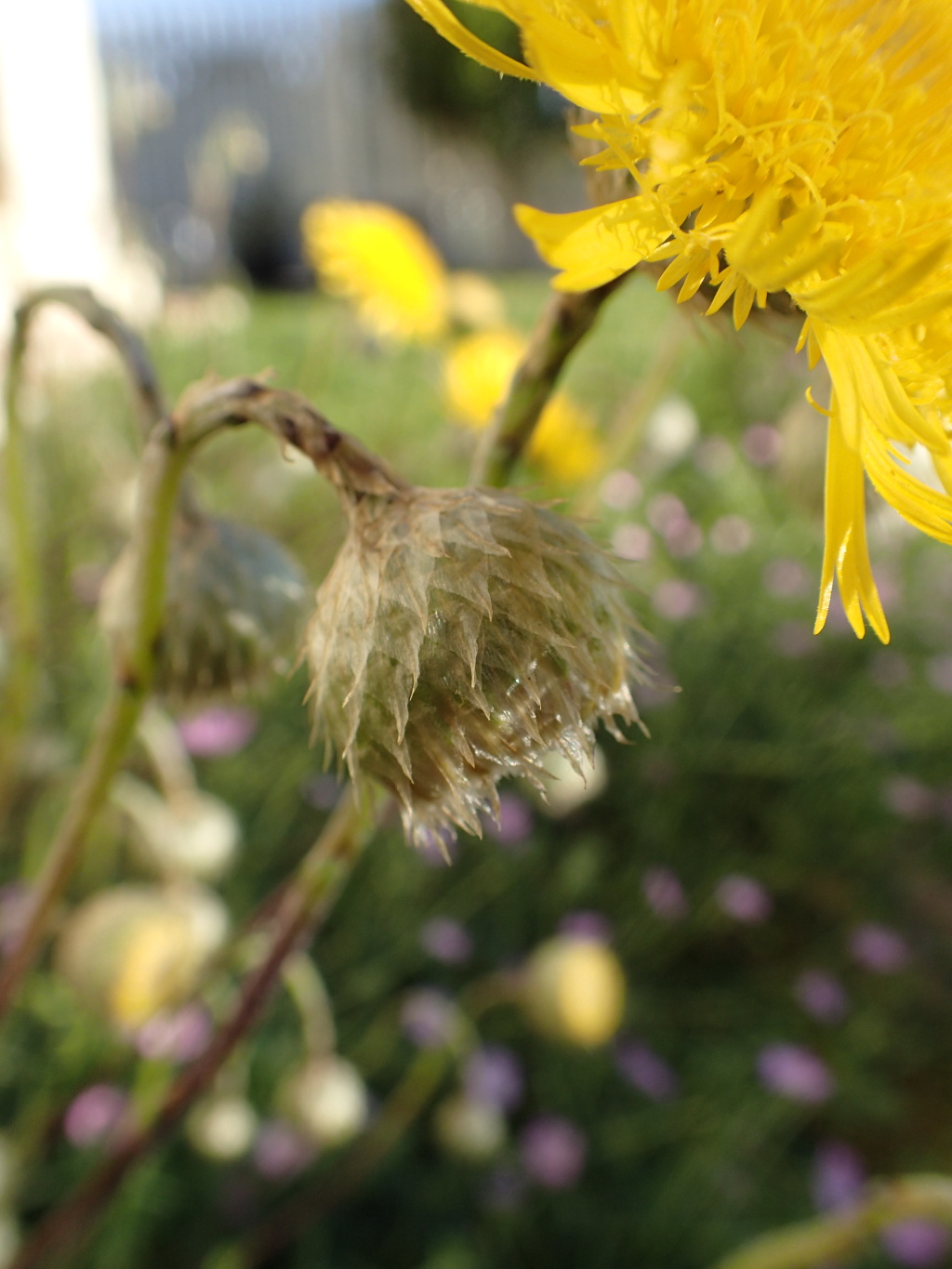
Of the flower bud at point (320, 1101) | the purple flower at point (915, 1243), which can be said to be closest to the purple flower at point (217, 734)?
the flower bud at point (320, 1101)

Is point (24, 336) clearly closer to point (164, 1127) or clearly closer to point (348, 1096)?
point (164, 1127)

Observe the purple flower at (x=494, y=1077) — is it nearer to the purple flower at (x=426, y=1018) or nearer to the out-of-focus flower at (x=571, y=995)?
the purple flower at (x=426, y=1018)

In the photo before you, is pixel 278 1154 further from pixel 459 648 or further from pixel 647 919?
pixel 459 648

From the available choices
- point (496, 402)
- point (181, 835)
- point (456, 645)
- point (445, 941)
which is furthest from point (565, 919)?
point (456, 645)

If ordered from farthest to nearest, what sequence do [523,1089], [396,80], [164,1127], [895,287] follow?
[396,80] < [523,1089] < [164,1127] < [895,287]

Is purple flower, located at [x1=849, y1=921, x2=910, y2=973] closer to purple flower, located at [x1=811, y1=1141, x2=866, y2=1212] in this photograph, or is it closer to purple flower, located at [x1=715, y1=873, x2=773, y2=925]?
purple flower, located at [x1=715, y1=873, x2=773, y2=925]

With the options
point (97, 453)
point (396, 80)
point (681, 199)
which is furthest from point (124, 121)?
point (396, 80)
